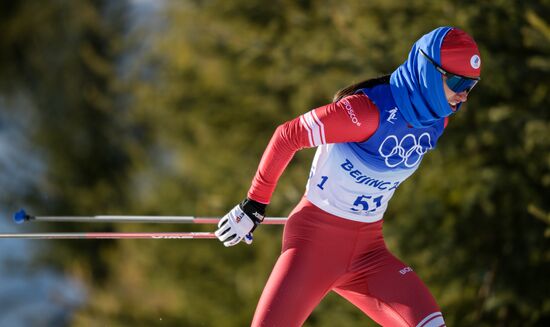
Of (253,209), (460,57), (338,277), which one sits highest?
(460,57)

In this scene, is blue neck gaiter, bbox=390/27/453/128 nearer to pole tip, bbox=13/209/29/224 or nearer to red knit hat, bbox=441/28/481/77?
red knit hat, bbox=441/28/481/77

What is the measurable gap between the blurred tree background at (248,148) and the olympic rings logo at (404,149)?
207 centimetres

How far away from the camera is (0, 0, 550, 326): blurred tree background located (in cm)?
705

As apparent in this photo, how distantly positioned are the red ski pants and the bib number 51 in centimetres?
7

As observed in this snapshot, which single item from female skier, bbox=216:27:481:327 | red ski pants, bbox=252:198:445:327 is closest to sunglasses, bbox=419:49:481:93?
female skier, bbox=216:27:481:327

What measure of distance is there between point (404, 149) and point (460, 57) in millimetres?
495

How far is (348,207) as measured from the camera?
13.2 feet

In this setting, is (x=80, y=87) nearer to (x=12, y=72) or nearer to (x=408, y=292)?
(x=12, y=72)

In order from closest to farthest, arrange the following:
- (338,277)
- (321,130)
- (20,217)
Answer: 1. (321,130)
2. (338,277)
3. (20,217)

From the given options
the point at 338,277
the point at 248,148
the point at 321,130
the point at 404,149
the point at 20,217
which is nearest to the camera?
the point at 321,130

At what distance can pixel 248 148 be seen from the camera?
10648mm

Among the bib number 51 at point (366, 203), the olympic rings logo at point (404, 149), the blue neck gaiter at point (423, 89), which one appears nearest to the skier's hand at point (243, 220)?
the bib number 51 at point (366, 203)

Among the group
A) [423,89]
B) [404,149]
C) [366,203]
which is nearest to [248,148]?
[366,203]

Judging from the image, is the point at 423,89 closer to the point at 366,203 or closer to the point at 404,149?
the point at 404,149
